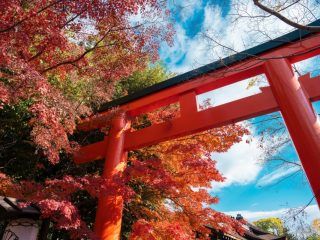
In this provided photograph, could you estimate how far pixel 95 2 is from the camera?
5.13 m

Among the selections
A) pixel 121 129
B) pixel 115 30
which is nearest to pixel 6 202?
Answer: pixel 121 129

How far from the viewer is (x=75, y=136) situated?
8695mm

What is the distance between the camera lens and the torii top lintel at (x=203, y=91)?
207 inches

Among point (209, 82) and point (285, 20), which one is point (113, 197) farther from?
point (285, 20)

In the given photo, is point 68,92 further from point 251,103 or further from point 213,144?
point 251,103

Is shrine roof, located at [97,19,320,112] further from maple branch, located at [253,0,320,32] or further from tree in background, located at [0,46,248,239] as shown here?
maple branch, located at [253,0,320,32]

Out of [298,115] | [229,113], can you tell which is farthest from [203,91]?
[298,115]

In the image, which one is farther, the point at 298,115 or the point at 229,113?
the point at 229,113

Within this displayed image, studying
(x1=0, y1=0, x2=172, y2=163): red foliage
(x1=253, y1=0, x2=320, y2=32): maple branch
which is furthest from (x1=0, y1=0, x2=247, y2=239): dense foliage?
(x1=253, y1=0, x2=320, y2=32): maple branch

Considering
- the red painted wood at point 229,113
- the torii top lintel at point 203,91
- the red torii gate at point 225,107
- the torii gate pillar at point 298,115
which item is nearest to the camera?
the torii gate pillar at point 298,115

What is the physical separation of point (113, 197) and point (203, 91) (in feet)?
11.2

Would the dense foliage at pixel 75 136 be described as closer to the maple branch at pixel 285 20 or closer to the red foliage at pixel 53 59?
the red foliage at pixel 53 59

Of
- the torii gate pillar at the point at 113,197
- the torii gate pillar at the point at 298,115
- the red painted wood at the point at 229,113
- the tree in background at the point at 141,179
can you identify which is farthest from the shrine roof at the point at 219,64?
the tree in background at the point at 141,179

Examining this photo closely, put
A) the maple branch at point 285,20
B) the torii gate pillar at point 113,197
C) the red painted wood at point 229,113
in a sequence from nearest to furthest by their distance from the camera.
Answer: the maple branch at point 285,20 < the red painted wood at point 229,113 < the torii gate pillar at point 113,197
